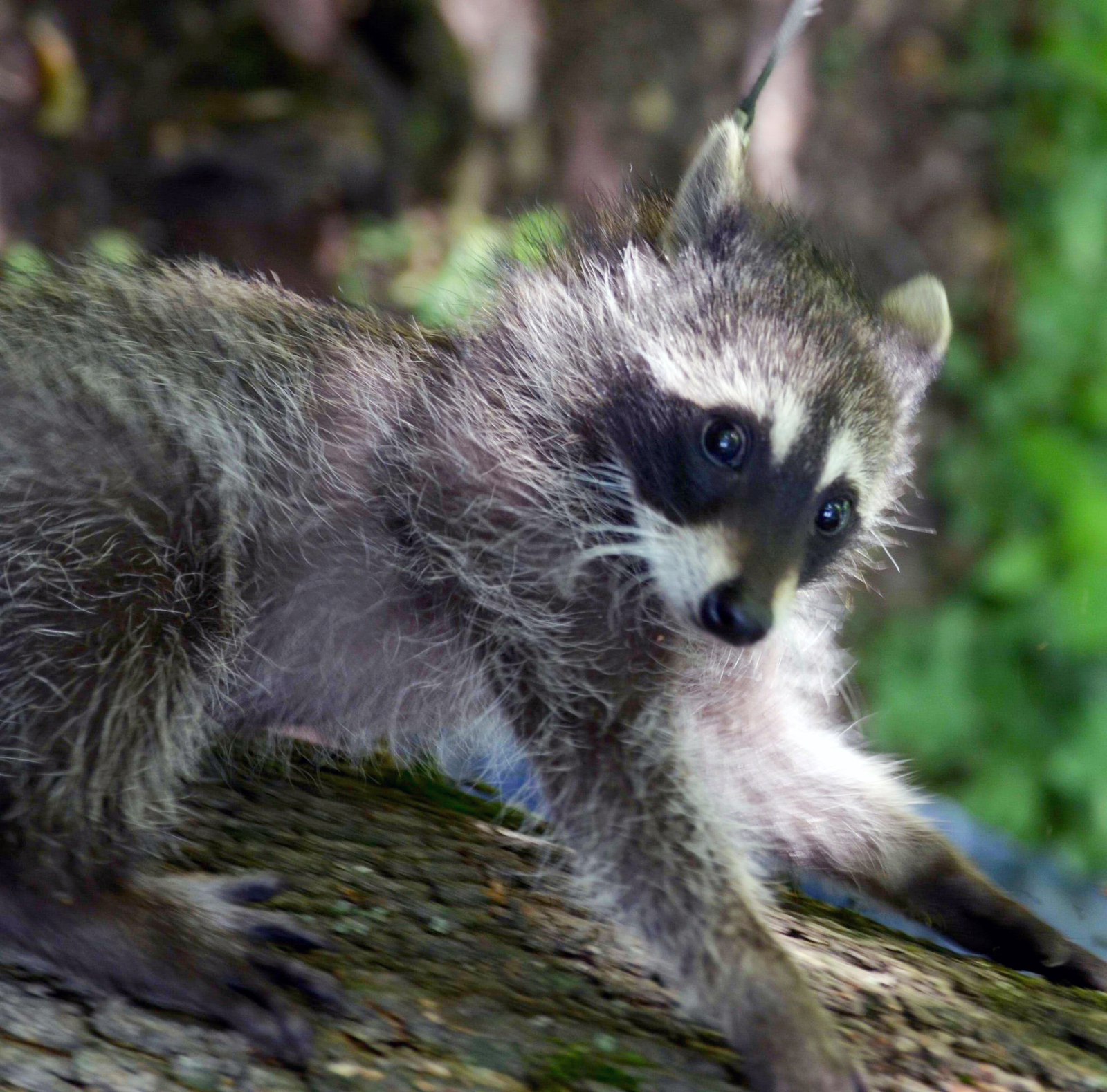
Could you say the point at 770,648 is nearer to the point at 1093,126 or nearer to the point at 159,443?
the point at 159,443

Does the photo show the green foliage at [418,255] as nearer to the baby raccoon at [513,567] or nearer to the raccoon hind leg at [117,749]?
the baby raccoon at [513,567]

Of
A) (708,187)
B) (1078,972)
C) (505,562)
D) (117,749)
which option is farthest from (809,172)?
(117,749)

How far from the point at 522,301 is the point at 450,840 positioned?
109cm

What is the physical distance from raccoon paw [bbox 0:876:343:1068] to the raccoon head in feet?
2.89

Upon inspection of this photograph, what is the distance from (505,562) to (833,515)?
0.63m

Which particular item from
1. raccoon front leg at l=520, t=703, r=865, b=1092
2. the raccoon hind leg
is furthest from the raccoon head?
the raccoon hind leg

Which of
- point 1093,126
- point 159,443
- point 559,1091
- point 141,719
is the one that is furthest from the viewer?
point 1093,126

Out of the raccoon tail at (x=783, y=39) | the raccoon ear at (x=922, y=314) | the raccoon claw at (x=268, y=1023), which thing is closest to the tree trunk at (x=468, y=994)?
the raccoon claw at (x=268, y=1023)

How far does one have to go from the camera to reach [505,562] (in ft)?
8.24

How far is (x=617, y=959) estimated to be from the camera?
7.55 feet

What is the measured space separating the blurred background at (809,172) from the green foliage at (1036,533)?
12mm

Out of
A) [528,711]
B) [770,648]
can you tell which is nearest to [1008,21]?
[770,648]

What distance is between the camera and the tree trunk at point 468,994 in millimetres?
1824

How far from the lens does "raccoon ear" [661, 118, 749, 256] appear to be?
2.69m
